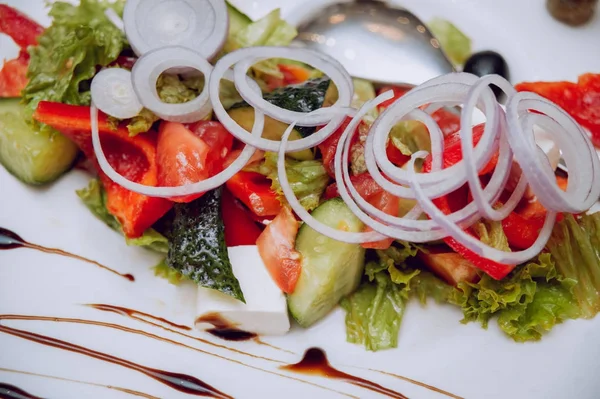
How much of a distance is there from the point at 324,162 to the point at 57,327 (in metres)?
1.34

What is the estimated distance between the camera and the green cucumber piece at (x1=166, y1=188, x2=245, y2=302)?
7.27 feet

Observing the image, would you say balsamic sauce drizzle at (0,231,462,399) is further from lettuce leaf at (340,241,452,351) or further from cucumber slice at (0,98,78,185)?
cucumber slice at (0,98,78,185)

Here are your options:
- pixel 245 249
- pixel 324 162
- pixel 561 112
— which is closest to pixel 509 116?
pixel 561 112

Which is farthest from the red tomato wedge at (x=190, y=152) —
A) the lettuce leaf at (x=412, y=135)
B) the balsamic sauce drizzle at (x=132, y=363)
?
the lettuce leaf at (x=412, y=135)

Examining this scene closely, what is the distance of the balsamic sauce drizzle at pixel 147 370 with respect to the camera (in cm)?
225

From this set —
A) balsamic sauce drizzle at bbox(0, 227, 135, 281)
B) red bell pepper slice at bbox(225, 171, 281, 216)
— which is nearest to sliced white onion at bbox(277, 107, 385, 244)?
red bell pepper slice at bbox(225, 171, 281, 216)

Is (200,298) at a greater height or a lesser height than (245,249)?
lesser

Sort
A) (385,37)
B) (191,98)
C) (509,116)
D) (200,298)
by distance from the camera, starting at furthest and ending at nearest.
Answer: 1. (385,37)
2. (191,98)
3. (200,298)
4. (509,116)

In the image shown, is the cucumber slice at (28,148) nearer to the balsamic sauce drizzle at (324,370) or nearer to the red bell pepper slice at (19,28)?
the red bell pepper slice at (19,28)

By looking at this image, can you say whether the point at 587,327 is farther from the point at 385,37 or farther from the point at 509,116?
the point at 385,37

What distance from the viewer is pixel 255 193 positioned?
7.73 feet

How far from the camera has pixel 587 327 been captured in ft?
7.06

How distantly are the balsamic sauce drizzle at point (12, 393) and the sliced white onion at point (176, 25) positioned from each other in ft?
4.89

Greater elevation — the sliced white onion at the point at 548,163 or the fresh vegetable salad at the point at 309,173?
the sliced white onion at the point at 548,163
